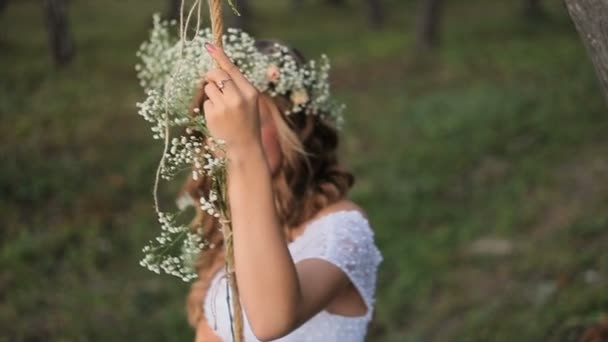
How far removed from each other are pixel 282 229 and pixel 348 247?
60cm

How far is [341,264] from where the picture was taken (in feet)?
7.86

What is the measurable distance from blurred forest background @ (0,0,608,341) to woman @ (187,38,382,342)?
246 cm

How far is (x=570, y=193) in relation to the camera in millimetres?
8023

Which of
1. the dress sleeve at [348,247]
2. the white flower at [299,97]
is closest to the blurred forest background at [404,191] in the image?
the dress sleeve at [348,247]

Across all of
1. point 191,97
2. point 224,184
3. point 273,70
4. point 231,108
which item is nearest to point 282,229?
point 224,184

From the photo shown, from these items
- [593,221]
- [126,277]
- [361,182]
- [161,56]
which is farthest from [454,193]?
[161,56]

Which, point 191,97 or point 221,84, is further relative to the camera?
point 191,97

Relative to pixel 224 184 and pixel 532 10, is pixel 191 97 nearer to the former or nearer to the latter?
pixel 224 184

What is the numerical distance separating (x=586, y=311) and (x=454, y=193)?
Result: 3.72m

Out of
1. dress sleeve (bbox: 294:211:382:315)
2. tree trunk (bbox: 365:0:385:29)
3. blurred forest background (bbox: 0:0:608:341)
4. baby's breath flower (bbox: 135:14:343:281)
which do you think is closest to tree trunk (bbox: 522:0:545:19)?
tree trunk (bbox: 365:0:385:29)

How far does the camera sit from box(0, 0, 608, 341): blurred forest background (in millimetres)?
6207

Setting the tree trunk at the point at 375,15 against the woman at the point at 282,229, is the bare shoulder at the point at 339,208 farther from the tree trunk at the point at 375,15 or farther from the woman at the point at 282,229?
the tree trunk at the point at 375,15

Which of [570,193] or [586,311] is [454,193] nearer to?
[570,193]

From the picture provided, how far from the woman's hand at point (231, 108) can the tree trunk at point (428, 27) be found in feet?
45.9
